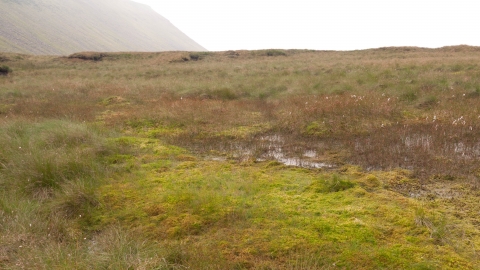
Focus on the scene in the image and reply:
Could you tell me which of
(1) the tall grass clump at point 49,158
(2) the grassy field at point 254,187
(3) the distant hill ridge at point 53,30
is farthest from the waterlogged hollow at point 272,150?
(3) the distant hill ridge at point 53,30

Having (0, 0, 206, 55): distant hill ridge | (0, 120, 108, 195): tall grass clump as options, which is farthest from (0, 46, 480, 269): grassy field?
(0, 0, 206, 55): distant hill ridge

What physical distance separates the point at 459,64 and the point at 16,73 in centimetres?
2974

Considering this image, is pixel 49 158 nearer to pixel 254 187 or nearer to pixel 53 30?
pixel 254 187

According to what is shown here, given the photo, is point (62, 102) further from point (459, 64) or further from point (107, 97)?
point (459, 64)

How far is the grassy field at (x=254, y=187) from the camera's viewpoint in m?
3.33

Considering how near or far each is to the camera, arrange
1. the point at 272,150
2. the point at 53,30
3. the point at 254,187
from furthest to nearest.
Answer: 1. the point at 53,30
2. the point at 272,150
3. the point at 254,187

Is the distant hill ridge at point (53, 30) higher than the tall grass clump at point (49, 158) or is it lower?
higher

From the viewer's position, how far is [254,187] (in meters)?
4.88

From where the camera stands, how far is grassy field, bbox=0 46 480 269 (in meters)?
3.33

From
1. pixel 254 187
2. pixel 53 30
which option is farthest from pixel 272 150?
pixel 53 30

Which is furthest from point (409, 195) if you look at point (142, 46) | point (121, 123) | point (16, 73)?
point (142, 46)

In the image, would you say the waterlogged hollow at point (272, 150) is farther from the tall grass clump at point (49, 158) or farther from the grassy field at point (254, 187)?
the tall grass clump at point (49, 158)

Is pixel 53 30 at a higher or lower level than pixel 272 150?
higher

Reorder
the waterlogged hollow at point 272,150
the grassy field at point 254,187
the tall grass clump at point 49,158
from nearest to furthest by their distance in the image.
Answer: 1. the grassy field at point 254,187
2. the tall grass clump at point 49,158
3. the waterlogged hollow at point 272,150
